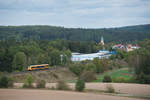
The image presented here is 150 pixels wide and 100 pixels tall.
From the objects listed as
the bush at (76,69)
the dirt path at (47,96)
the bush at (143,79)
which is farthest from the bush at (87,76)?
the dirt path at (47,96)

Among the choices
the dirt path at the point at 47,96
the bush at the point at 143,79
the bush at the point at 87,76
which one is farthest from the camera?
the bush at the point at 87,76

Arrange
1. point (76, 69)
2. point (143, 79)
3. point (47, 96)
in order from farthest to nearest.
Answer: point (76, 69)
point (143, 79)
point (47, 96)

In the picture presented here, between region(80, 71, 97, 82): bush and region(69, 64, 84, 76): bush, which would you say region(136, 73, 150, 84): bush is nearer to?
region(80, 71, 97, 82): bush

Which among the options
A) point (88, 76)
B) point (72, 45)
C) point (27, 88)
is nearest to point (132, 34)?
point (72, 45)

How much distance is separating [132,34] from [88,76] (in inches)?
5774

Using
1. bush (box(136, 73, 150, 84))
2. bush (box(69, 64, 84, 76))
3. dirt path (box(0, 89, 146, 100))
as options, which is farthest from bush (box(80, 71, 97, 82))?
dirt path (box(0, 89, 146, 100))

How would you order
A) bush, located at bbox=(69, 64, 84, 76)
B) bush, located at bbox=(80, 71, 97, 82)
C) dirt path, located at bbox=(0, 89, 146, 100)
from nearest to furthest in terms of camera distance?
dirt path, located at bbox=(0, 89, 146, 100) < bush, located at bbox=(80, 71, 97, 82) < bush, located at bbox=(69, 64, 84, 76)

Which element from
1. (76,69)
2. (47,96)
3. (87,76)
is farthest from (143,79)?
(47,96)

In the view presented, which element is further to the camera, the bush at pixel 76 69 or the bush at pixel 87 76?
the bush at pixel 76 69

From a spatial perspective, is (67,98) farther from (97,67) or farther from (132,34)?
(132,34)

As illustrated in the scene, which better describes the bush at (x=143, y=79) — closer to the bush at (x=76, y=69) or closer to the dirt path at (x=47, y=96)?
the dirt path at (x=47, y=96)

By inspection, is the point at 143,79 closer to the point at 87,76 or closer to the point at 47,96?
the point at 87,76

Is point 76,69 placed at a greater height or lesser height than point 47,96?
greater

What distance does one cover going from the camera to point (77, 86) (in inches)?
973
